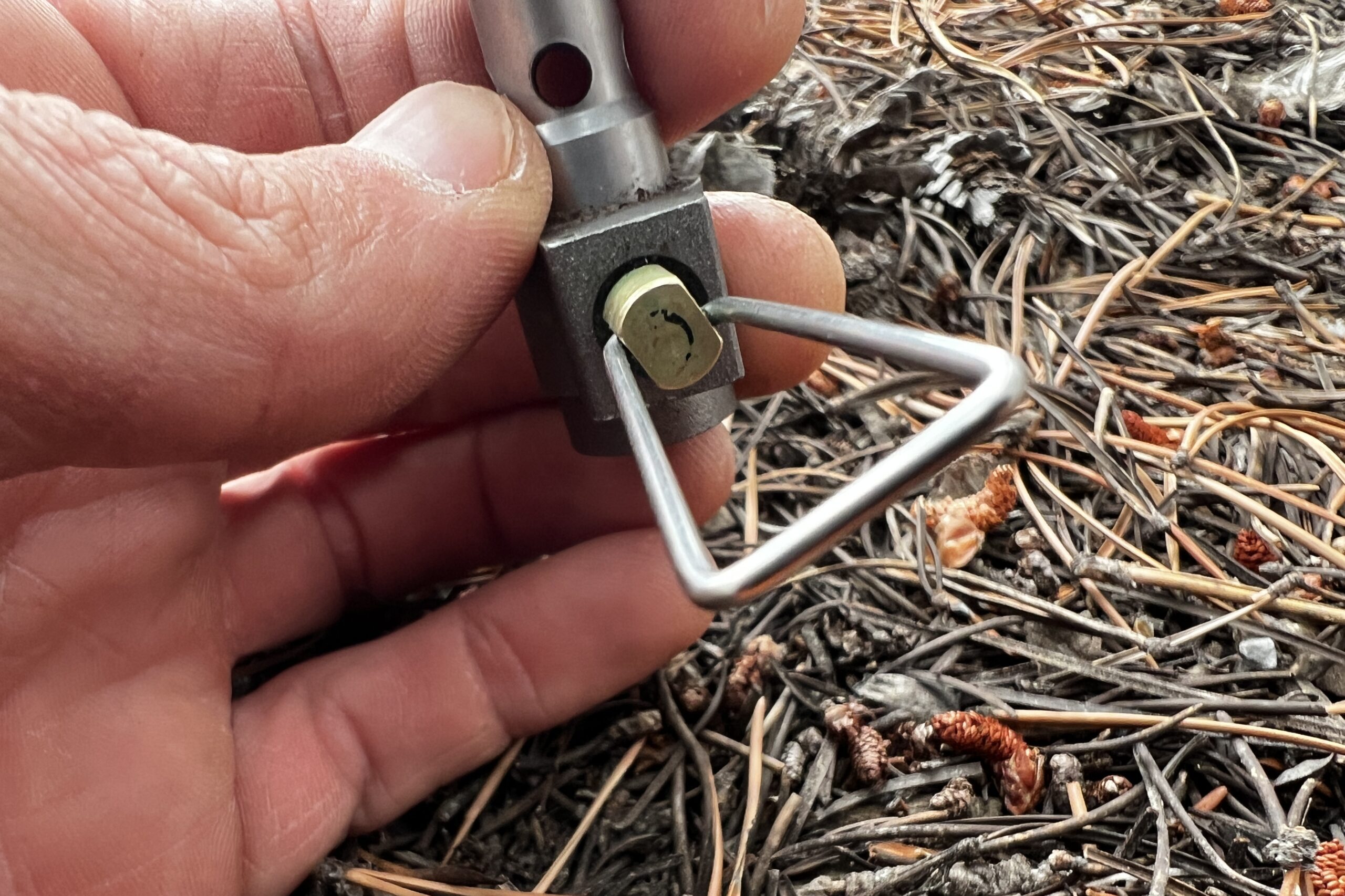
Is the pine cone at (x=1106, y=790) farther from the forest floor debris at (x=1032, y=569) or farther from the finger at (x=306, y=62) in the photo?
the finger at (x=306, y=62)

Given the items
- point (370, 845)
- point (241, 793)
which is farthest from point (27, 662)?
point (370, 845)

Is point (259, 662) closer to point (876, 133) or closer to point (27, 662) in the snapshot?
point (27, 662)

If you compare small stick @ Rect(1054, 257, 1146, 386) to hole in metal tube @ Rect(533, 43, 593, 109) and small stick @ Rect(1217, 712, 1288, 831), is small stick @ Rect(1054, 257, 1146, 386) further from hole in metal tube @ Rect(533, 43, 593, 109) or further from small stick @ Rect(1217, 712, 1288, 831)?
hole in metal tube @ Rect(533, 43, 593, 109)

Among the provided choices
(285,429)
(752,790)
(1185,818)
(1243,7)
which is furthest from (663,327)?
(1243,7)

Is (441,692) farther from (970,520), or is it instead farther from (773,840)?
(970,520)

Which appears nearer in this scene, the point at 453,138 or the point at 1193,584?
the point at 453,138

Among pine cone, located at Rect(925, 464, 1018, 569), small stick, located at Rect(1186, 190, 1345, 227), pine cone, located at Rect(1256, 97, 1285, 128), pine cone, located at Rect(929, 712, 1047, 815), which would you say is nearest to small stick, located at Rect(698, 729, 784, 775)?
pine cone, located at Rect(929, 712, 1047, 815)

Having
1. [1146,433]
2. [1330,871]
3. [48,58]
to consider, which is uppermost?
[48,58]
